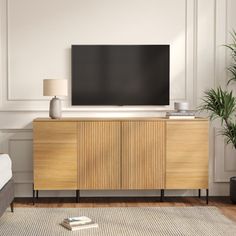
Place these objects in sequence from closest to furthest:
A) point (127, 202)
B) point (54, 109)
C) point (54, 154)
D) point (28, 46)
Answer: point (54, 154) → point (54, 109) → point (127, 202) → point (28, 46)

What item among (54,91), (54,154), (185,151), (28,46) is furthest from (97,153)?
(28,46)

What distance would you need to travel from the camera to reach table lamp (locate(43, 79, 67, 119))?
4.89 meters

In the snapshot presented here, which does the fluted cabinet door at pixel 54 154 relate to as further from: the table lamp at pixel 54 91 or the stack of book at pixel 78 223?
the stack of book at pixel 78 223

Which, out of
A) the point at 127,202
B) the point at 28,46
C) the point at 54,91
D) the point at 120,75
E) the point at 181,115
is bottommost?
the point at 127,202

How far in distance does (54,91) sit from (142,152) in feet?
3.29

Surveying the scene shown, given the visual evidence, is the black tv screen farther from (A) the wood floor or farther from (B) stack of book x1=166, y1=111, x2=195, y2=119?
(A) the wood floor

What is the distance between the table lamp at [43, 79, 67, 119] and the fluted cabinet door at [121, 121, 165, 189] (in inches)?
25.3

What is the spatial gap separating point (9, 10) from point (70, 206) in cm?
202

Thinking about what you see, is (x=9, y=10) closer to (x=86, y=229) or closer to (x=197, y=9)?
(x=197, y=9)

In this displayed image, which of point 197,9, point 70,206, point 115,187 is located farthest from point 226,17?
point 70,206

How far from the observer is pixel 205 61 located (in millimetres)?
5332

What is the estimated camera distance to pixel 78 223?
406 cm

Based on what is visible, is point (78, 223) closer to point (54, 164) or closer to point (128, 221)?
point (128, 221)

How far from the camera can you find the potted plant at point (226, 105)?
4.99 m
